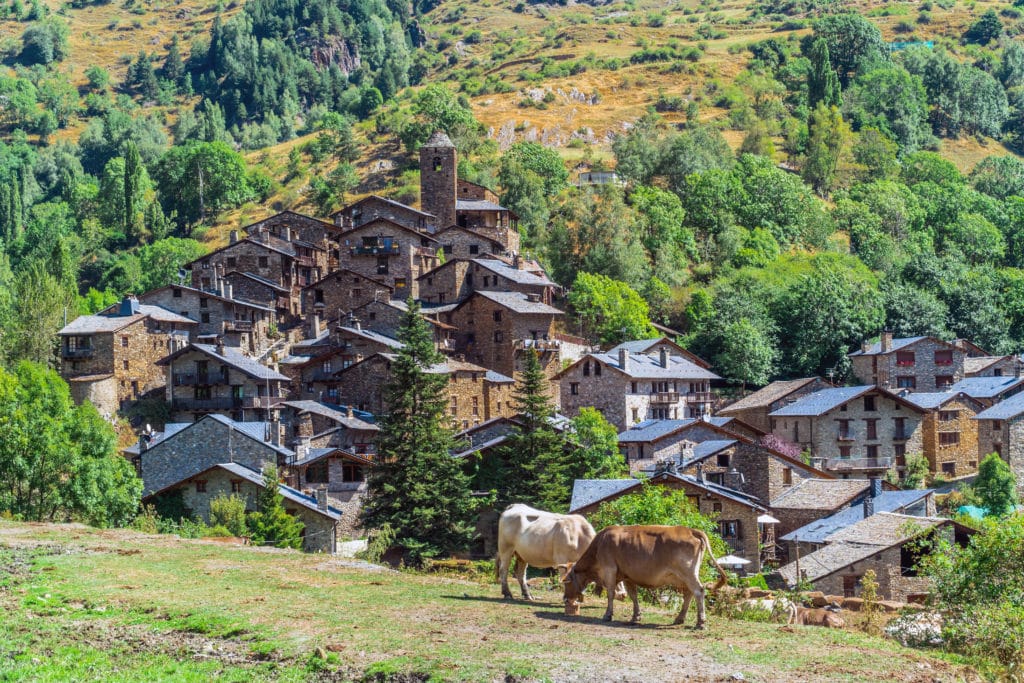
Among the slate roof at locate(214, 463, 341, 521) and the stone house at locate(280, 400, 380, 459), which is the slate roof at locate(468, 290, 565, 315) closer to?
the stone house at locate(280, 400, 380, 459)

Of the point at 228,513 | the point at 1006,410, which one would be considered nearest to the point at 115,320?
the point at 228,513

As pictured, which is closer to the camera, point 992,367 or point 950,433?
point 950,433

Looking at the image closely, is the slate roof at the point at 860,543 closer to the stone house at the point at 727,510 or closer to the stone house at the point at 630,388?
the stone house at the point at 727,510

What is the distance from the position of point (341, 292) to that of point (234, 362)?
51.0ft

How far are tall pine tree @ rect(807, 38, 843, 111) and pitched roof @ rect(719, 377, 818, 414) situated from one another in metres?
89.5

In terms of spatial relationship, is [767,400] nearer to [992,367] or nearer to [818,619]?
[992,367]

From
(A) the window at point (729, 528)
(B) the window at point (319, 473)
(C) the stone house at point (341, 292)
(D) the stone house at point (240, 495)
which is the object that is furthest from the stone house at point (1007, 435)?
(D) the stone house at point (240, 495)

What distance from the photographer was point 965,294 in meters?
116

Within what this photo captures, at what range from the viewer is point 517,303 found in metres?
94.8

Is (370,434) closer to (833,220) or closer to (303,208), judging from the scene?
(303,208)

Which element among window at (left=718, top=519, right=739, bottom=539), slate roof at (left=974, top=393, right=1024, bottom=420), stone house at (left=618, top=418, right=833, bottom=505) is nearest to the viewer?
window at (left=718, top=519, right=739, bottom=539)

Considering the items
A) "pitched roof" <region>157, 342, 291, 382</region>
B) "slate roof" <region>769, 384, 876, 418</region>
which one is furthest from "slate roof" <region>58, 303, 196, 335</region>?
"slate roof" <region>769, 384, 876, 418</region>

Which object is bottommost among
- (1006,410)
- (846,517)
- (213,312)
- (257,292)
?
(846,517)

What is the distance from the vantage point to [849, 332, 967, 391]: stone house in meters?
99.2
